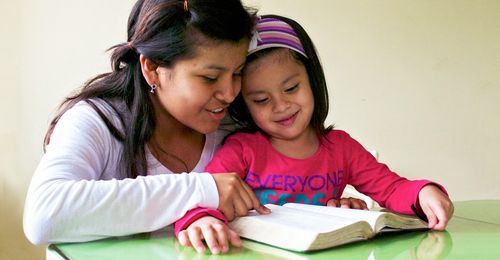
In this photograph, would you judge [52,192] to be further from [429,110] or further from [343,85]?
[429,110]

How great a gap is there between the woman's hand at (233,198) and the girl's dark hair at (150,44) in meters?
0.27

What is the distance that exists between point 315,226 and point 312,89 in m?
0.52

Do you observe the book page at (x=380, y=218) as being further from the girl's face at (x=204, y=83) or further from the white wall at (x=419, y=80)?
the white wall at (x=419, y=80)

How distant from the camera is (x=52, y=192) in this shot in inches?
33.6

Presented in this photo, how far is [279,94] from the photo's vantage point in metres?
1.18

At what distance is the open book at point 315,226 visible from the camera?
76 cm

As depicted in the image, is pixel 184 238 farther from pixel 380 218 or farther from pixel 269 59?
pixel 269 59

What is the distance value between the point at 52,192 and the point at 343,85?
188 centimetres

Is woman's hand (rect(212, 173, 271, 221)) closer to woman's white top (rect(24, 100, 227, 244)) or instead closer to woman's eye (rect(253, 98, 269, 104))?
woman's white top (rect(24, 100, 227, 244))

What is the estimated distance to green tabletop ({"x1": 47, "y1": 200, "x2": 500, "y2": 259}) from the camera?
75cm

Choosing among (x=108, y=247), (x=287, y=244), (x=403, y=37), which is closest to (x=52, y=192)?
(x=108, y=247)

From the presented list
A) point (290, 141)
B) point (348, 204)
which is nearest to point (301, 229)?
point (348, 204)

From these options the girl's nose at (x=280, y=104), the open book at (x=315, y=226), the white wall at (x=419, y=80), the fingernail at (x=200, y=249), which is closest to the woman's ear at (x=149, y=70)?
the girl's nose at (x=280, y=104)

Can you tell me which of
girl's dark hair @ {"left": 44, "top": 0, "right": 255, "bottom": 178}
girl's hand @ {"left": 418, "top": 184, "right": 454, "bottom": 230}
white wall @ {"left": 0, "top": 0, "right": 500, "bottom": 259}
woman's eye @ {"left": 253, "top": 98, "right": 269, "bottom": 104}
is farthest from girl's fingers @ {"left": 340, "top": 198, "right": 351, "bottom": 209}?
white wall @ {"left": 0, "top": 0, "right": 500, "bottom": 259}
